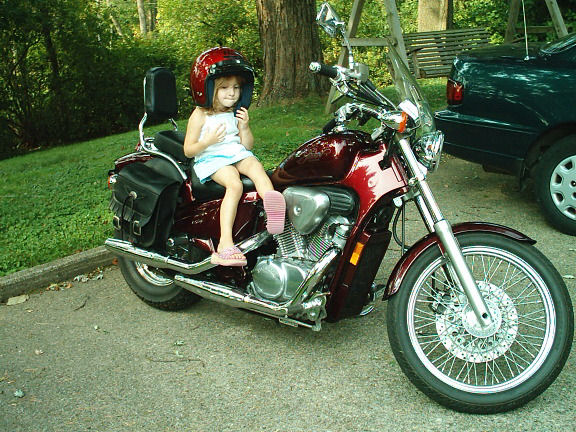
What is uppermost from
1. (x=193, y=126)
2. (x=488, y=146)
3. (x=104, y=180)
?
(x=193, y=126)

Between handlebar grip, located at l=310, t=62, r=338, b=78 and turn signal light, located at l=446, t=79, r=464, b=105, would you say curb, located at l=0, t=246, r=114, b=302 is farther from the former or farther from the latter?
turn signal light, located at l=446, t=79, r=464, b=105

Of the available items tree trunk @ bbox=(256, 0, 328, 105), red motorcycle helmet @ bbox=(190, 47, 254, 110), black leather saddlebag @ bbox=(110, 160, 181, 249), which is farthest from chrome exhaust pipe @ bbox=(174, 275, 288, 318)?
tree trunk @ bbox=(256, 0, 328, 105)

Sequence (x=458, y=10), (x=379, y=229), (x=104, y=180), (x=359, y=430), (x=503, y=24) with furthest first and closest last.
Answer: (x=458, y=10) → (x=503, y=24) → (x=104, y=180) → (x=379, y=229) → (x=359, y=430)

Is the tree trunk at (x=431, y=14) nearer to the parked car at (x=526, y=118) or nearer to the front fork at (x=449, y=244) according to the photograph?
the parked car at (x=526, y=118)

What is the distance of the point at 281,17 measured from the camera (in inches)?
424

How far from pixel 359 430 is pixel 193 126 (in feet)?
6.23

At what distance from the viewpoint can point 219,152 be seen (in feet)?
13.0

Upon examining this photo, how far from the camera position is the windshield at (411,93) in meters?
3.29

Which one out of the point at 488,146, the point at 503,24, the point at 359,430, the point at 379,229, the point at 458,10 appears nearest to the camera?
the point at 359,430

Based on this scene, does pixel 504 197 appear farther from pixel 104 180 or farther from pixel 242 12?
pixel 242 12

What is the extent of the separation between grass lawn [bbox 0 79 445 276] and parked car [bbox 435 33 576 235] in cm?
236

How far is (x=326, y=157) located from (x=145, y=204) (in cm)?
123

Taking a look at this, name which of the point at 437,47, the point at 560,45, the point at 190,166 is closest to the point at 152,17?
the point at 437,47

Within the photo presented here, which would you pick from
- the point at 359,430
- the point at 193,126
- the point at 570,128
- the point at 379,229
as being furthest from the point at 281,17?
the point at 359,430
